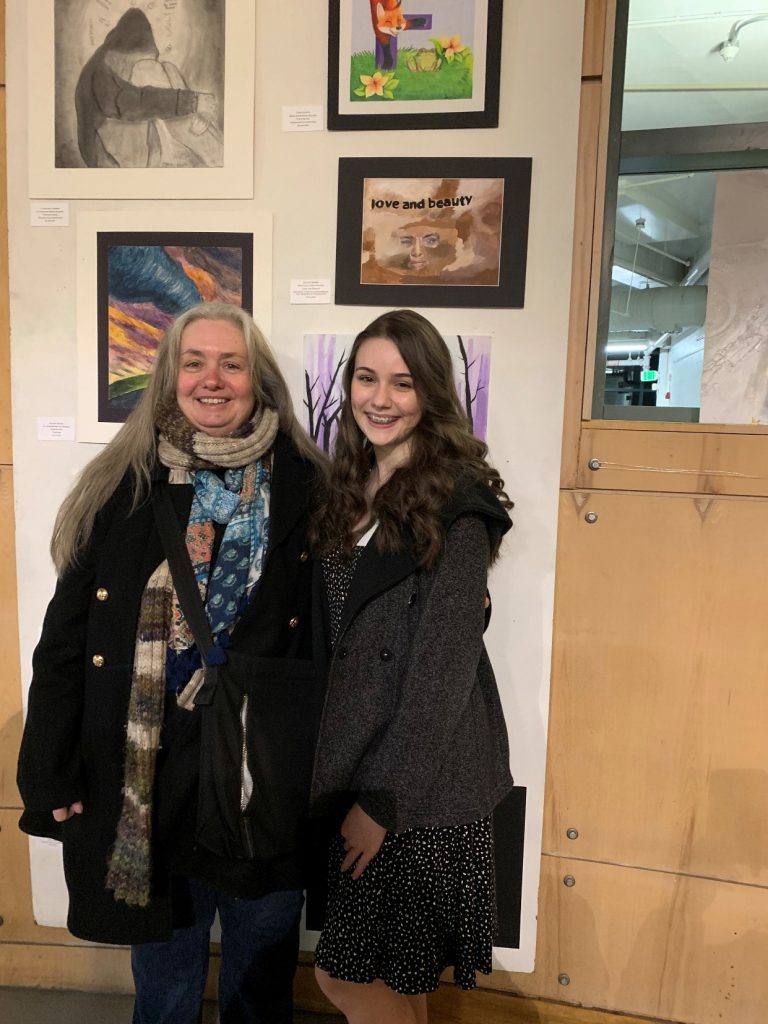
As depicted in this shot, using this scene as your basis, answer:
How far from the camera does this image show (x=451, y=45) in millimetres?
1662

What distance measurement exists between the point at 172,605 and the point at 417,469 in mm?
552

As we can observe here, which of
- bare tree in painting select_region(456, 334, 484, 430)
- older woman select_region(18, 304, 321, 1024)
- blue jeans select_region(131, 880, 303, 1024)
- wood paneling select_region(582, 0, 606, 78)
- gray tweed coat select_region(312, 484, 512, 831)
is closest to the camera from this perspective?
gray tweed coat select_region(312, 484, 512, 831)

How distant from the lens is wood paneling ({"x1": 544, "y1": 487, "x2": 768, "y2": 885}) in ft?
5.62

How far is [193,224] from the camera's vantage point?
1795 mm

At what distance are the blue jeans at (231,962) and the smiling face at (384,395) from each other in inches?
40.3

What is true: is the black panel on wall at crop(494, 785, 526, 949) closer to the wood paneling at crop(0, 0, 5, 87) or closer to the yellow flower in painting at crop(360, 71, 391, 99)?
the yellow flower in painting at crop(360, 71, 391, 99)

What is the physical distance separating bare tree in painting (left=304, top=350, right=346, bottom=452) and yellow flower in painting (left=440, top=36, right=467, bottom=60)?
755 mm

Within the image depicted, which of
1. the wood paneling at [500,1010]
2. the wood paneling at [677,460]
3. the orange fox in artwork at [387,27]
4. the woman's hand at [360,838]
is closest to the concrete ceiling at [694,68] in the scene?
the orange fox in artwork at [387,27]

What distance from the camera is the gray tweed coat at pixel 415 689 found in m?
1.23

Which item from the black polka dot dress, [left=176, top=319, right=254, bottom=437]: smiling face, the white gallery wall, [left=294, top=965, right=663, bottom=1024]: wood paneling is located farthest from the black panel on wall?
[left=176, top=319, right=254, bottom=437]: smiling face

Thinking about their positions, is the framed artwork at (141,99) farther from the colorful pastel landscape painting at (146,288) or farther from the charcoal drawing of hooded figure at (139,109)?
the colorful pastel landscape painting at (146,288)

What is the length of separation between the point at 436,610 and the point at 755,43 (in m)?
1.66

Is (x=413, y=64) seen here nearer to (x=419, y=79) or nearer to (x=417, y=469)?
(x=419, y=79)

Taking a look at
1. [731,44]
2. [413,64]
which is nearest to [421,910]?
[413,64]
